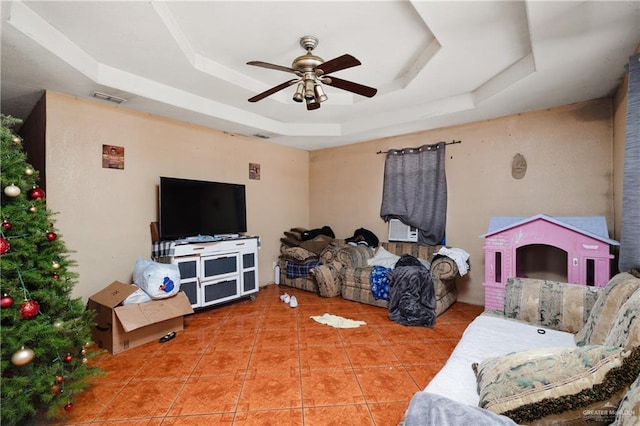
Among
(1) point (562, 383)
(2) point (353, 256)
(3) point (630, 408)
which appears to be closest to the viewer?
(3) point (630, 408)

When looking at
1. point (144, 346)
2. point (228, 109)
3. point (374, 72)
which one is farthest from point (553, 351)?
point (228, 109)

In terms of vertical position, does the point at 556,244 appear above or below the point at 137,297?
above

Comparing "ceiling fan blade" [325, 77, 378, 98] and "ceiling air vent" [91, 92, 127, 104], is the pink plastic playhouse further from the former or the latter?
"ceiling air vent" [91, 92, 127, 104]

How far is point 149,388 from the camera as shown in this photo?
6.52 feet

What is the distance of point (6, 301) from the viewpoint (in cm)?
132

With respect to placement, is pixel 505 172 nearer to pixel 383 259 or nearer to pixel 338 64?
pixel 383 259

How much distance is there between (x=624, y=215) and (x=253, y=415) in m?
2.61

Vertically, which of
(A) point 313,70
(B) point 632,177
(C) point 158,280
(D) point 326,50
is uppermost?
(D) point 326,50

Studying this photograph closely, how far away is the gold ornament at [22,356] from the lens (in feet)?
4.33

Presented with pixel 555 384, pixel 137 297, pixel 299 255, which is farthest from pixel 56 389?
pixel 299 255

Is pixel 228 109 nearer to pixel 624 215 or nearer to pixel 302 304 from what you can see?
pixel 302 304

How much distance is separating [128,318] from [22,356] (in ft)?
3.85

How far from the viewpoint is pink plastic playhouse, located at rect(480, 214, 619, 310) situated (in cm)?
237

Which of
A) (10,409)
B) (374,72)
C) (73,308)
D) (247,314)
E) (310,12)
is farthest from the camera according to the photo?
(247,314)
